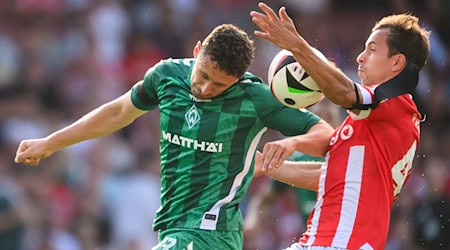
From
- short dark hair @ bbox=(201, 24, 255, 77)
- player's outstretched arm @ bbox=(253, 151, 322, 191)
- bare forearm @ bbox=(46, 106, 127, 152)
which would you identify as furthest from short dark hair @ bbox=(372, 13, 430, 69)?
bare forearm @ bbox=(46, 106, 127, 152)

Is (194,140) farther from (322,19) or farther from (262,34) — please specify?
(322,19)

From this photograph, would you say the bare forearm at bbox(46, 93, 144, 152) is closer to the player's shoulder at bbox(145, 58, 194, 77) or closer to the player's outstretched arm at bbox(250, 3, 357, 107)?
the player's shoulder at bbox(145, 58, 194, 77)

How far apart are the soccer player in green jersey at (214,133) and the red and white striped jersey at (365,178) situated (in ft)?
0.97

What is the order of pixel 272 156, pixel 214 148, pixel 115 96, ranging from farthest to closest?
1. pixel 115 96
2. pixel 214 148
3. pixel 272 156

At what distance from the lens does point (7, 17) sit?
13.9 m

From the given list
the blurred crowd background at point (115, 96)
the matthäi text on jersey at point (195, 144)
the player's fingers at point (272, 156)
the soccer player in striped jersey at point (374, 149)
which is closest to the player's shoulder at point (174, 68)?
the matthäi text on jersey at point (195, 144)

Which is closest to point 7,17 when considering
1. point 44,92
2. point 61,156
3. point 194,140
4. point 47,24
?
point 47,24

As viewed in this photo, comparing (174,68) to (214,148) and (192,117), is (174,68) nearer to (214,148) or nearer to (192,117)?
(192,117)

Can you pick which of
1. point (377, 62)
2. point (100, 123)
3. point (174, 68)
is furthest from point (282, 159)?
point (100, 123)

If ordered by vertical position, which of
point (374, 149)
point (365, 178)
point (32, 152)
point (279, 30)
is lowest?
point (365, 178)

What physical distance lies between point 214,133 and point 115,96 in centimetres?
717

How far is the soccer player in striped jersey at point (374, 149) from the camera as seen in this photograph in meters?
5.50

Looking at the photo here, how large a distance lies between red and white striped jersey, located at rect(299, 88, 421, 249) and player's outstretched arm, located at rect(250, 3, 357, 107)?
0.74 feet

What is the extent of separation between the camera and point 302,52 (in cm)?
525
